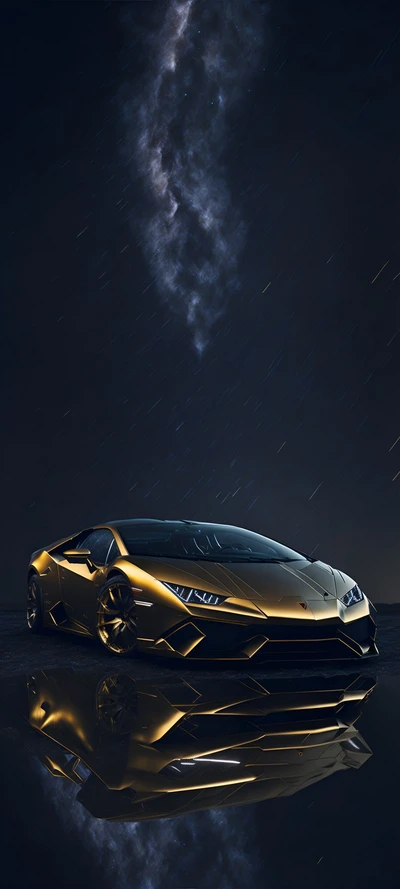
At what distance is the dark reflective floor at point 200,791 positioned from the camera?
1.97 metres

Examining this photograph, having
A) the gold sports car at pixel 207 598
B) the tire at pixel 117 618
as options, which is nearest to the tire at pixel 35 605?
the gold sports car at pixel 207 598

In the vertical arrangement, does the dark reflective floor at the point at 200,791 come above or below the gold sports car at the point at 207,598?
above

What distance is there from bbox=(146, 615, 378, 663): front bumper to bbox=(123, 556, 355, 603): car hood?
0.72 ft

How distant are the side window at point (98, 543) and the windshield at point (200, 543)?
0.17 metres

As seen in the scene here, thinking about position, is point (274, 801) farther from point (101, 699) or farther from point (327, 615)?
point (327, 615)

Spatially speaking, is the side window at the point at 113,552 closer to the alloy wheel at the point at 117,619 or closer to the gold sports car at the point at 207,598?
the gold sports car at the point at 207,598

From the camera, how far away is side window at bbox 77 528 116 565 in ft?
21.0

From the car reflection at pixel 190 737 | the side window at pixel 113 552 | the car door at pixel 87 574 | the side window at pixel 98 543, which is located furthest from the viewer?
the side window at pixel 98 543

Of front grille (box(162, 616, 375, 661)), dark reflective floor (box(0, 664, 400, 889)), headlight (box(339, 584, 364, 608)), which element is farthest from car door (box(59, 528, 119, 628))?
dark reflective floor (box(0, 664, 400, 889))

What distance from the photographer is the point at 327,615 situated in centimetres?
507

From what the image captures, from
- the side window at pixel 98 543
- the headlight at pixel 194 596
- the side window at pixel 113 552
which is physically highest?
the headlight at pixel 194 596

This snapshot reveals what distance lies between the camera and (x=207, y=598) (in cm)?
499

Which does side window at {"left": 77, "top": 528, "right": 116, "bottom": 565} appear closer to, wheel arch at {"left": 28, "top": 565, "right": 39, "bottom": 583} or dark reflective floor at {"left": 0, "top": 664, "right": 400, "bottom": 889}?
wheel arch at {"left": 28, "top": 565, "right": 39, "bottom": 583}

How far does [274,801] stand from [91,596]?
380 centimetres
